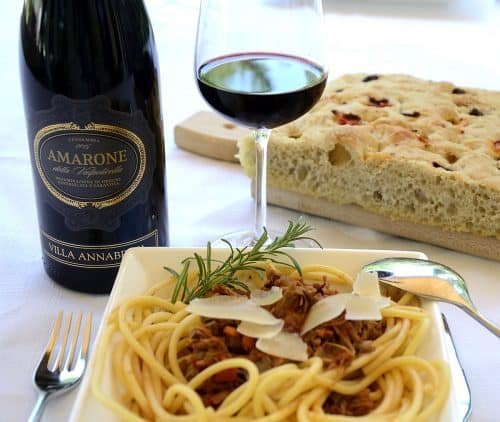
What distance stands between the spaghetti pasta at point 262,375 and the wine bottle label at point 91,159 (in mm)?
257

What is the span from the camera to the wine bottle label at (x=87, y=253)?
1.16 meters

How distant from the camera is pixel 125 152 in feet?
3.60

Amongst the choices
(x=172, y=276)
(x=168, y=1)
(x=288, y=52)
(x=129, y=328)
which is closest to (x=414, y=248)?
(x=288, y=52)

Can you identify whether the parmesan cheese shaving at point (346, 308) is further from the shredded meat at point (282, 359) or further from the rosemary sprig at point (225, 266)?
the rosemary sprig at point (225, 266)

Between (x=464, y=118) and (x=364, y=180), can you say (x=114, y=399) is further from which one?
(x=464, y=118)

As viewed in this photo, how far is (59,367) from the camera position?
101cm

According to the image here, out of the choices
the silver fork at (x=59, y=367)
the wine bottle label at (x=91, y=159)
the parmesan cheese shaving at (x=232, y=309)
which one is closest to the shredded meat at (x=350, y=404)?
the parmesan cheese shaving at (x=232, y=309)

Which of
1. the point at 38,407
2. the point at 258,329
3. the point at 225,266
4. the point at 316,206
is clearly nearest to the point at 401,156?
the point at 316,206

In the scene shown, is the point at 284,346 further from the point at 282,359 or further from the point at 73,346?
the point at 73,346

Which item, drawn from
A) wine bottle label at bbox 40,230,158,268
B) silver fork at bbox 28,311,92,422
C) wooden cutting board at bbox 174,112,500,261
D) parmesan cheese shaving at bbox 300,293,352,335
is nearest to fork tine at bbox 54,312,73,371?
silver fork at bbox 28,311,92,422

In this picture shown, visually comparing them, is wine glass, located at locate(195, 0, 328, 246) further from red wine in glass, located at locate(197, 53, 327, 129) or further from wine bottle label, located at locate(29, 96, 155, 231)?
wine bottle label, located at locate(29, 96, 155, 231)

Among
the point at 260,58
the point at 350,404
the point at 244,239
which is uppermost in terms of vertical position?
the point at 260,58

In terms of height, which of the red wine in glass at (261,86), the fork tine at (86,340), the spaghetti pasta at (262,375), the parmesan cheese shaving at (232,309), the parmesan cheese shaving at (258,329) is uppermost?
the red wine in glass at (261,86)

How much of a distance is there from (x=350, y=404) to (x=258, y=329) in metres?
0.13
